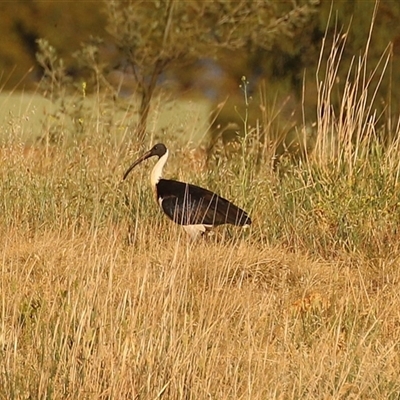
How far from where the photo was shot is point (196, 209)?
24.7 ft

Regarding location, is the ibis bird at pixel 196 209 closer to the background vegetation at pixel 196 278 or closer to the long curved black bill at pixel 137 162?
the background vegetation at pixel 196 278

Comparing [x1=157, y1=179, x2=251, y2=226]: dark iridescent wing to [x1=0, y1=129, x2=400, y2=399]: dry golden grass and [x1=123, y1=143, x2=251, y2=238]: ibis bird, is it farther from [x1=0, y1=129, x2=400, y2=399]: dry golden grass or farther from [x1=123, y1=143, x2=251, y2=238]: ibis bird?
[x1=0, y1=129, x2=400, y2=399]: dry golden grass

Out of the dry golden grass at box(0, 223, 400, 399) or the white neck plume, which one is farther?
the white neck plume

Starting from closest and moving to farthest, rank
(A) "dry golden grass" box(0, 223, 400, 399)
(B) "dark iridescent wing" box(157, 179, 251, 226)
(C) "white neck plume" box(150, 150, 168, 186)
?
(A) "dry golden grass" box(0, 223, 400, 399) < (B) "dark iridescent wing" box(157, 179, 251, 226) < (C) "white neck plume" box(150, 150, 168, 186)

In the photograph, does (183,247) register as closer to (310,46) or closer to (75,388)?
(75,388)

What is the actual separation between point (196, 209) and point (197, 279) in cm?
147

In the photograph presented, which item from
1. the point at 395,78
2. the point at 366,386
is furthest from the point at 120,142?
the point at 395,78

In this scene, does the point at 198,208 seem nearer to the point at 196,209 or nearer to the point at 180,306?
the point at 196,209

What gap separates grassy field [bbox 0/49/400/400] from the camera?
13.9 feet

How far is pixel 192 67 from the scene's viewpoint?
22.7 m

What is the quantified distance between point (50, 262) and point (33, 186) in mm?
2291

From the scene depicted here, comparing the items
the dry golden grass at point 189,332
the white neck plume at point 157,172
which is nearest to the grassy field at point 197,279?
the dry golden grass at point 189,332

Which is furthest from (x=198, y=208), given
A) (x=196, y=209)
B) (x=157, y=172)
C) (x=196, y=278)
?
(x=196, y=278)

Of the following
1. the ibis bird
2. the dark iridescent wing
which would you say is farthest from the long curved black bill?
the dark iridescent wing
